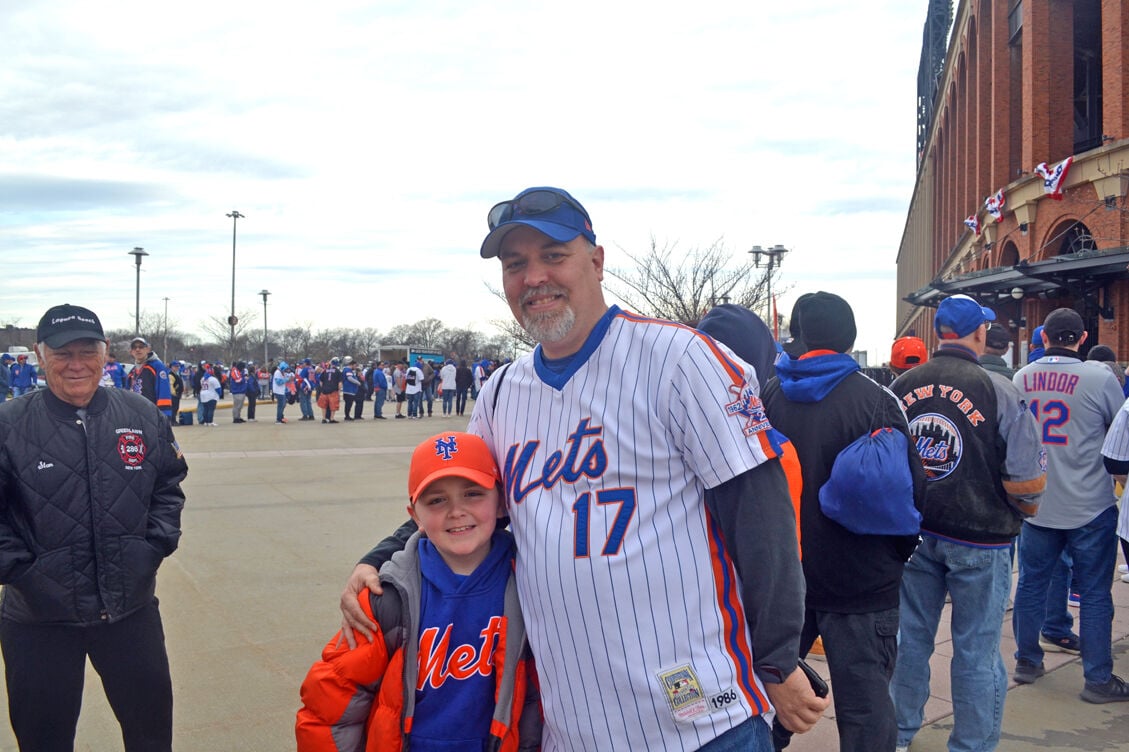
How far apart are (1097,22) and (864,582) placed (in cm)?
2476

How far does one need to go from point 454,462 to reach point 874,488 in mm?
1597

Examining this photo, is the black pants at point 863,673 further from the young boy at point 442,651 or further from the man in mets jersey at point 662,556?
the young boy at point 442,651

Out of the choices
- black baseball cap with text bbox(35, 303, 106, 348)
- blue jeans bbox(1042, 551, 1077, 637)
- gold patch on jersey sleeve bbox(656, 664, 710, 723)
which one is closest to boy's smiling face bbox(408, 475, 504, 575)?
gold patch on jersey sleeve bbox(656, 664, 710, 723)

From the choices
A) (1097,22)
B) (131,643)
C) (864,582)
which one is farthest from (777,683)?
(1097,22)

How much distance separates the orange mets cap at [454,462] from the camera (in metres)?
2.22

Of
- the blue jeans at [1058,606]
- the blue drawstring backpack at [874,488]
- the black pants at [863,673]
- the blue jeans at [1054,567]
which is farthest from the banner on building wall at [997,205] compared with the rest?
the black pants at [863,673]

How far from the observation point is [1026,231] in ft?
69.7

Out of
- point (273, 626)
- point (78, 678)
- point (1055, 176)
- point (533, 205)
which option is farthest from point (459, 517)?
point (1055, 176)

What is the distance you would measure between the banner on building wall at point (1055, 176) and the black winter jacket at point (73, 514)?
19721 mm

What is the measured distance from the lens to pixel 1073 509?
491 centimetres

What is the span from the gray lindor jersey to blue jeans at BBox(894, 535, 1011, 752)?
1.46m

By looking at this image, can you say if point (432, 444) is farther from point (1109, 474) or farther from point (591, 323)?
point (1109, 474)

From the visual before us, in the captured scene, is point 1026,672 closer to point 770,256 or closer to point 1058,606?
point 1058,606

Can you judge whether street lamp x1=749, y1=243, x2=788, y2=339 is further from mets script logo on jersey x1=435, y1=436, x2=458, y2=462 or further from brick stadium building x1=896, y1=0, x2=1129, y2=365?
mets script logo on jersey x1=435, y1=436, x2=458, y2=462
